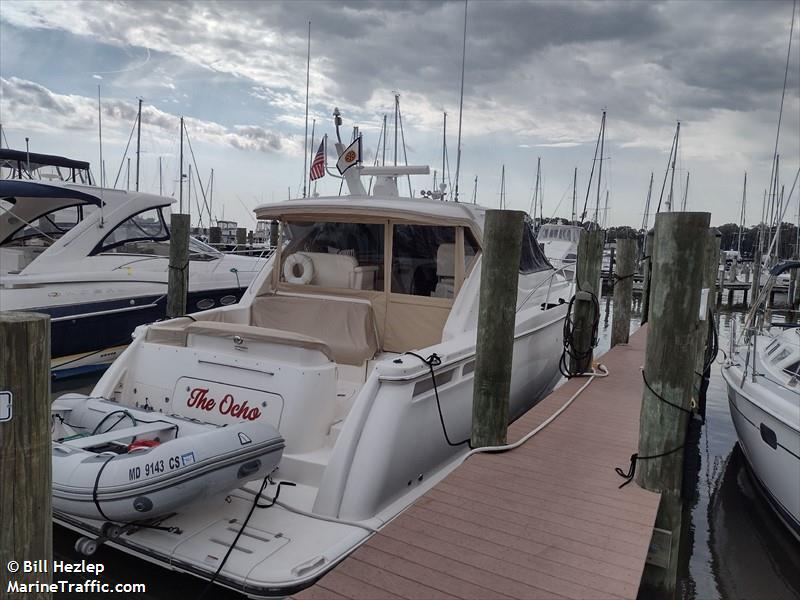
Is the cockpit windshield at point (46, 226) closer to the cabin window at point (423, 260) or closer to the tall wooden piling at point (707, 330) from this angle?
the cabin window at point (423, 260)

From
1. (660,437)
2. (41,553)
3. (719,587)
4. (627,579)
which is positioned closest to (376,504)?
(627,579)

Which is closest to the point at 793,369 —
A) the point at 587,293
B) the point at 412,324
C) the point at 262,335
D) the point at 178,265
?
the point at 587,293

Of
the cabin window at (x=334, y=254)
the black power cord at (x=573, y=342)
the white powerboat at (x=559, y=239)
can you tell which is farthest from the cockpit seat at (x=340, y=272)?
the white powerboat at (x=559, y=239)

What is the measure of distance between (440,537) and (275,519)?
1071 mm

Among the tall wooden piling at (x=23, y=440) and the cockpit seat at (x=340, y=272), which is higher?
the cockpit seat at (x=340, y=272)

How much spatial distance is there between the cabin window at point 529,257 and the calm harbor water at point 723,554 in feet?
9.70

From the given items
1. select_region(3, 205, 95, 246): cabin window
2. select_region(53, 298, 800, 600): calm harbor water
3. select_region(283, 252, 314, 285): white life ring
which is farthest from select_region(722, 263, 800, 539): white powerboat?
select_region(3, 205, 95, 246): cabin window

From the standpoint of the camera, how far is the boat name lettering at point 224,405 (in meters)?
4.38

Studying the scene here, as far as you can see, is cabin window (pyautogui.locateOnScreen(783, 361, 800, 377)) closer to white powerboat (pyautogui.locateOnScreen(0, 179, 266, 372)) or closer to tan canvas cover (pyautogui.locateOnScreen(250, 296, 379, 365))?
tan canvas cover (pyautogui.locateOnScreen(250, 296, 379, 365))

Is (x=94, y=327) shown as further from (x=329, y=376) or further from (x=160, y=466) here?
(x=160, y=466)

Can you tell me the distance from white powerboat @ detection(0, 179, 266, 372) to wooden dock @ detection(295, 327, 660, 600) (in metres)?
6.81

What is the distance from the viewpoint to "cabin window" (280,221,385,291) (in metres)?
6.03

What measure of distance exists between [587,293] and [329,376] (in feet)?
12.1

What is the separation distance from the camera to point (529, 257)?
7.56 meters
